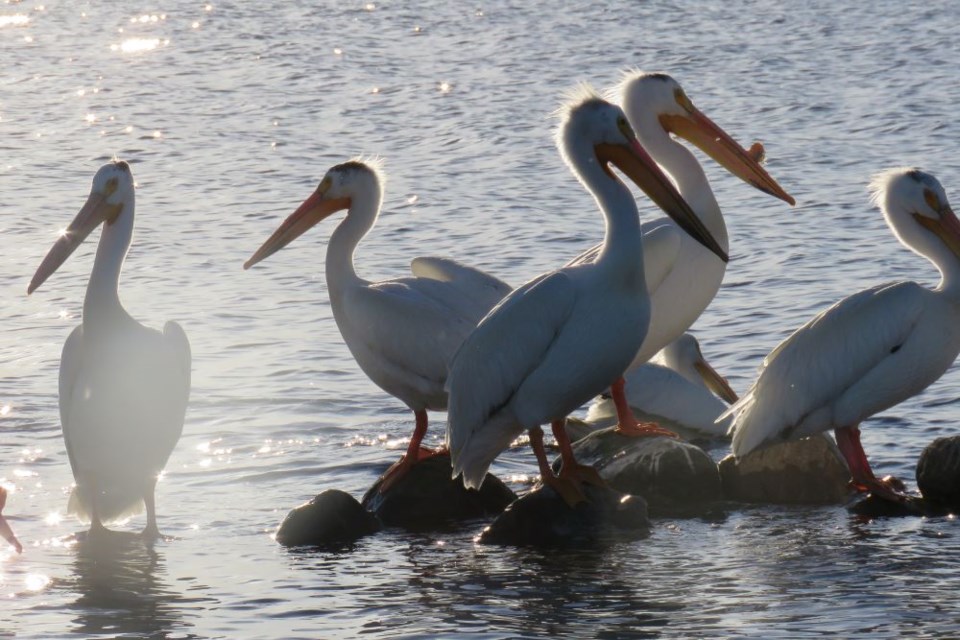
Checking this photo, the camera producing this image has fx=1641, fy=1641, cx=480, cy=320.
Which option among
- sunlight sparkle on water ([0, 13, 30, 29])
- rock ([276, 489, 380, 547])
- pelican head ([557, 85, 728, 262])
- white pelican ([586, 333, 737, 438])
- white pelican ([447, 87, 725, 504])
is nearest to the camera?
white pelican ([447, 87, 725, 504])

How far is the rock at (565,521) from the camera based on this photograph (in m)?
6.25

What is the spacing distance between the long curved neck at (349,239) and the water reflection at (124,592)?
4.80ft

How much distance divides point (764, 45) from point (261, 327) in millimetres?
11219

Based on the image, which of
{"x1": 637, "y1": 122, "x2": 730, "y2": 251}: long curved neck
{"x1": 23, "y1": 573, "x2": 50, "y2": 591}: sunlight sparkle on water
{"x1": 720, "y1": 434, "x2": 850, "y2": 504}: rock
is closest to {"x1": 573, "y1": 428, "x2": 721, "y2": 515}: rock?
{"x1": 720, "y1": 434, "x2": 850, "y2": 504}: rock

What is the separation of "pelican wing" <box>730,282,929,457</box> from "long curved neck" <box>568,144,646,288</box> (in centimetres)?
104

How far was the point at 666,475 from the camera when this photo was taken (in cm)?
685

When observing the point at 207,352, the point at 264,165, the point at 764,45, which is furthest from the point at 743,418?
the point at 764,45

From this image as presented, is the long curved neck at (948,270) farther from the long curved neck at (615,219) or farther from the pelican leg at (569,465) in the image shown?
the pelican leg at (569,465)

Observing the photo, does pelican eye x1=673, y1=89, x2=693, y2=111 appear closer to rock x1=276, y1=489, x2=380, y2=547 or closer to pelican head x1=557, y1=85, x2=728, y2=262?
pelican head x1=557, y1=85, x2=728, y2=262

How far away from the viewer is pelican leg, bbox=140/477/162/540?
6.54 m

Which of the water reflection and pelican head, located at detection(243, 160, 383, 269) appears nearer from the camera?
the water reflection

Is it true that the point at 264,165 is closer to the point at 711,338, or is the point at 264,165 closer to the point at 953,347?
the point at 711,338

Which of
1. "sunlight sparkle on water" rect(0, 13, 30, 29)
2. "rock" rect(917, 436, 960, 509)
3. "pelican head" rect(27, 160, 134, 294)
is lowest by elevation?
"rock" rect(917, 436, 960, 509)

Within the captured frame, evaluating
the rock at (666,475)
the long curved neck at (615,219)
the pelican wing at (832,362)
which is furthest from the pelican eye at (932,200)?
the long curved neck at (615,219)
